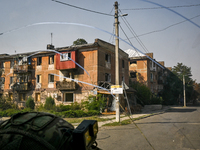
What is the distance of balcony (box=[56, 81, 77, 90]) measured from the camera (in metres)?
24.7

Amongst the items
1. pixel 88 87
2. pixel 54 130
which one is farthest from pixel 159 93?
pixel 54 130

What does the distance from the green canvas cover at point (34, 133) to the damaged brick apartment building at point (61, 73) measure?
18.5 m

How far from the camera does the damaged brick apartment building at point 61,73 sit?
24.6 metres

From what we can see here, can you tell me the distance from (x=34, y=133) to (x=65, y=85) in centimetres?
2242

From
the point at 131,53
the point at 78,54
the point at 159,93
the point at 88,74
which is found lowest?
the point at 159,93

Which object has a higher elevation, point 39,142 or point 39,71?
point 39,71

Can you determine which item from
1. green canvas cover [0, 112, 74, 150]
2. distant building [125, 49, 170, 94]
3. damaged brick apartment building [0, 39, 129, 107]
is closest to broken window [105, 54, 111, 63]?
damaged brick apartment building [0, 39, 129, 107]

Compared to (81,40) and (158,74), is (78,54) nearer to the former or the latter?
(81,40)

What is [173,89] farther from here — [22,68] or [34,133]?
[34,133]

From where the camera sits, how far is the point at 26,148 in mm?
2861

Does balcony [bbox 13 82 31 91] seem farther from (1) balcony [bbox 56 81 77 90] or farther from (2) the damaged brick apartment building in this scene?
(1) balcony [bbox 56 81 77 90]

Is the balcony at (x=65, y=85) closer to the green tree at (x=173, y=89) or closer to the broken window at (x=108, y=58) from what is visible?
the broken window at (x=108, y=58)

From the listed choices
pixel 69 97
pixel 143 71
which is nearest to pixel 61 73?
pixel 69 97

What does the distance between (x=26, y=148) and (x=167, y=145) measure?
6.19 meters
